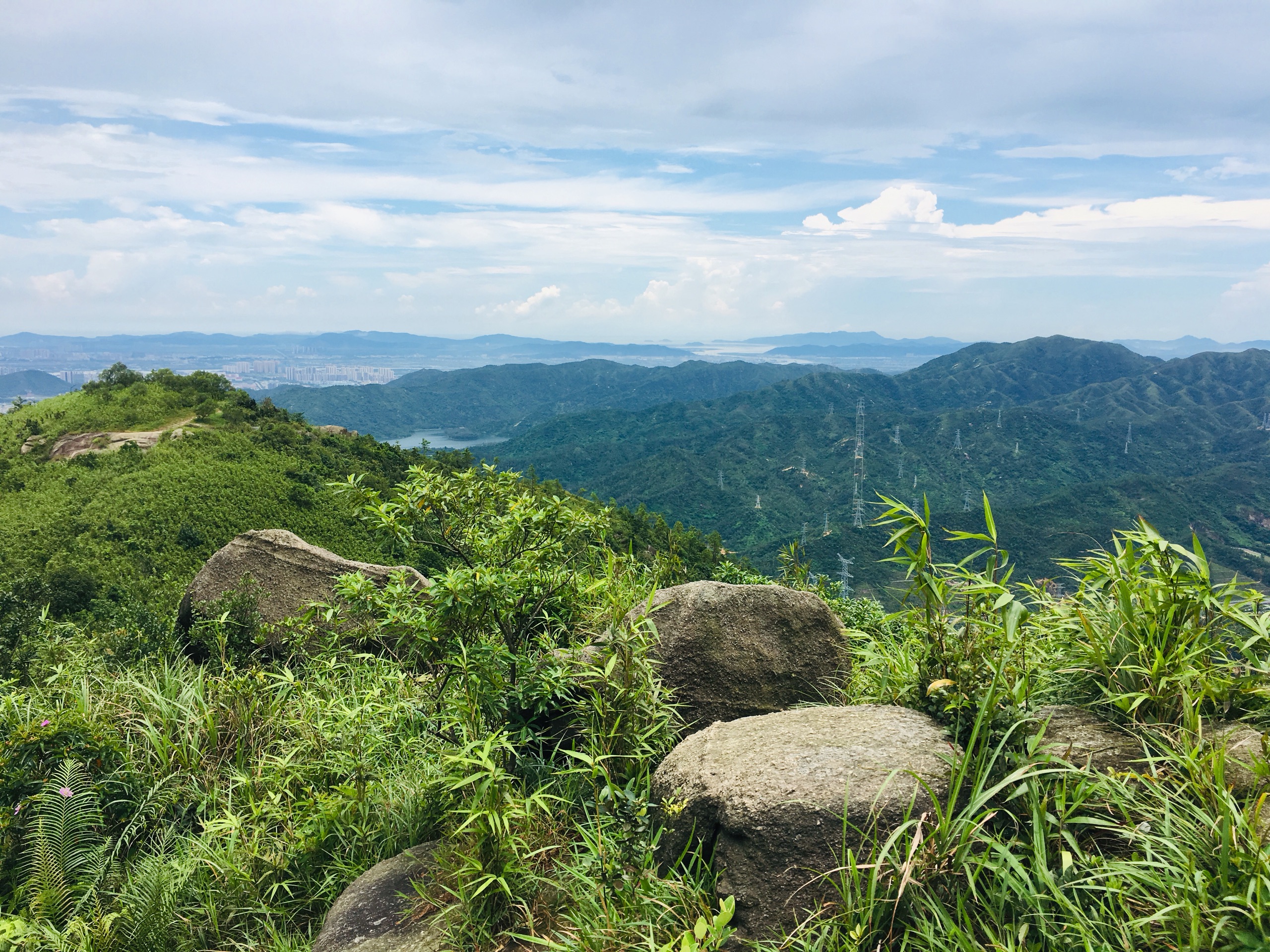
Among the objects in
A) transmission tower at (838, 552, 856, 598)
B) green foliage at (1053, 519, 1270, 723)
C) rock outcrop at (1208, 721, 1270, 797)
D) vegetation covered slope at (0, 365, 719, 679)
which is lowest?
transmission tower at (838, 552, 856, 598)

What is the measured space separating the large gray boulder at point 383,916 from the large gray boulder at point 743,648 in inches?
68.9

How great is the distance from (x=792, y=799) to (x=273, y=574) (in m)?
6.67

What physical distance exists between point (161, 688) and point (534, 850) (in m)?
3.76

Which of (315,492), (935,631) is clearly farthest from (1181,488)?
(935,631)

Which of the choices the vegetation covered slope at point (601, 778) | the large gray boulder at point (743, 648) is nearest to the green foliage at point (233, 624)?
the vegetation covered slope at point (601, 778)

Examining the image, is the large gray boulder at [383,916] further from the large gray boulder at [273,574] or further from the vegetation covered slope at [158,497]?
the large gray boulder at [273,574]

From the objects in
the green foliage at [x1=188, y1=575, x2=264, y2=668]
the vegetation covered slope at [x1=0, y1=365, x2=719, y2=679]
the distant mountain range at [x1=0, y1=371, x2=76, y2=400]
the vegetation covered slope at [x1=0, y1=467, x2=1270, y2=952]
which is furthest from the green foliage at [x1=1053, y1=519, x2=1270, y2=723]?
the distant mountain range at [x1=0, y1=371, x2=76, y2=400]

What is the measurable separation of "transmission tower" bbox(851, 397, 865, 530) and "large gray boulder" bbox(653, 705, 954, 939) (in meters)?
94.3

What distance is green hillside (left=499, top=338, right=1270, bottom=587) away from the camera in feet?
318

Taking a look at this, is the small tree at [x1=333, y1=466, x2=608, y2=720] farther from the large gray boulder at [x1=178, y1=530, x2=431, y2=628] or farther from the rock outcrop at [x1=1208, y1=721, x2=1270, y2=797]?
the large gray boulder at [x1=178, y1=530, x2=431, y2=628]

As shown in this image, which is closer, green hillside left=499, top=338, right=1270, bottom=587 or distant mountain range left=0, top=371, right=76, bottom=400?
green hillside left=499, top=338, right=1270, bottom=587

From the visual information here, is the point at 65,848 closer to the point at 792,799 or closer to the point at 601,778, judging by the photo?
the point at 601,778

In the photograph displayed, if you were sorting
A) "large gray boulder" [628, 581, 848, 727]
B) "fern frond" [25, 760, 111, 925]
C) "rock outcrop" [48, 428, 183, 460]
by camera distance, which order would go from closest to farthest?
1. "fern frond" [25, 760, 111, 925]
2. "large gray boulder" [628, 581, 848, 727]
3. "rock outcrop" [48, 428, 183, 460]

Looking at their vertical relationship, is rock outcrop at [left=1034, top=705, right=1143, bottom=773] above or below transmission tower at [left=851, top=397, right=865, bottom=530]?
above
